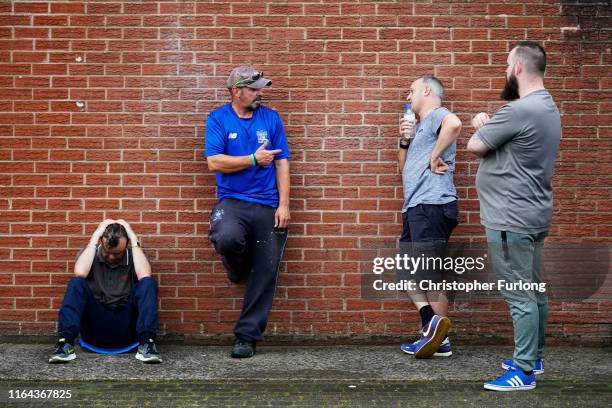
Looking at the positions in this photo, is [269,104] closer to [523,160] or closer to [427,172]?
[427,172]

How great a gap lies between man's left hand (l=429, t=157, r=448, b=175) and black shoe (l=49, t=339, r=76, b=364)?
2860 millimetres

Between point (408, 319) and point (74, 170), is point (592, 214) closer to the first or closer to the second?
point (408, 319)

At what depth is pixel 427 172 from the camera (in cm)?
621

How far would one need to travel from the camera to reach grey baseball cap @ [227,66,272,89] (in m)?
6.27

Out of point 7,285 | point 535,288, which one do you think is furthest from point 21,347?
point 535,288

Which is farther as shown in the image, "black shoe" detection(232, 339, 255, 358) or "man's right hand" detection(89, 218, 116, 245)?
"man's right hand" detection(89, 218, 116, 245)

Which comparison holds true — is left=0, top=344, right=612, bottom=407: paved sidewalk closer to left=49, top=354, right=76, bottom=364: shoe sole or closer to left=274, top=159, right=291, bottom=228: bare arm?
left=49, top=354, right=76, bottom=364: shoe sole

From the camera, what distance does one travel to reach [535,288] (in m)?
5.54

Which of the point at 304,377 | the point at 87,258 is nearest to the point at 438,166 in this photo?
the point at 304,377

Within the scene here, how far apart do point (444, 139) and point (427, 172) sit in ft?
0.89

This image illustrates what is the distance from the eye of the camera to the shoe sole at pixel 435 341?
235 inches

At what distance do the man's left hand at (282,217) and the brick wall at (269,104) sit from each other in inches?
10.6

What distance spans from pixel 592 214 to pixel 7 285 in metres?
4.53
